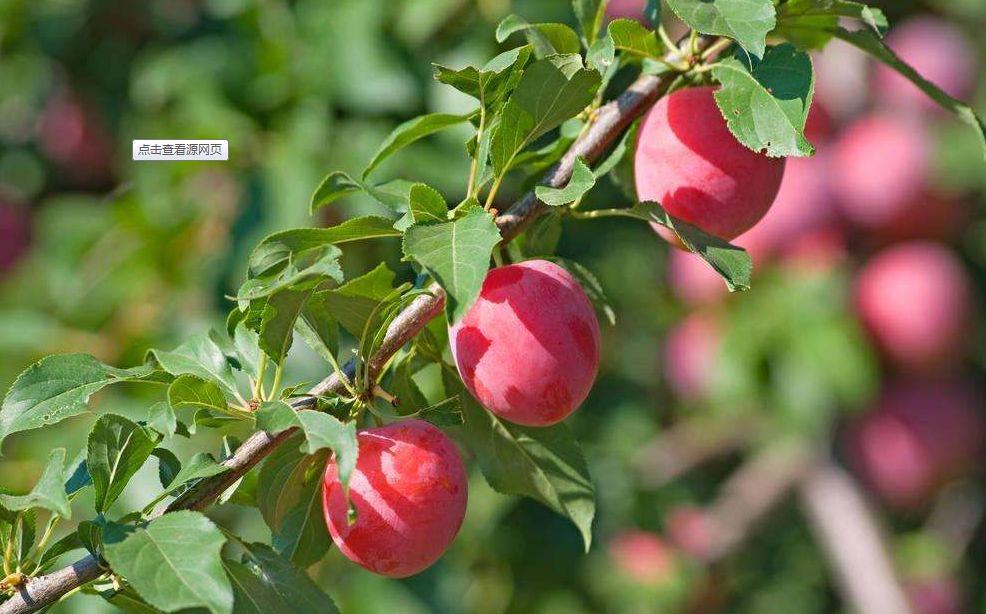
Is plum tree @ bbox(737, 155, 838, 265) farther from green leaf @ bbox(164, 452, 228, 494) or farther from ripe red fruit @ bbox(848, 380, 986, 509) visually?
green leaf @ bbox(164, 452, 228, 494)

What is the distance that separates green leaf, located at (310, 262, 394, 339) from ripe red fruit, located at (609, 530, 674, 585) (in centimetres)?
139

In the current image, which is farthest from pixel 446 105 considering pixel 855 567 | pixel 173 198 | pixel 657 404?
pixel 855 567

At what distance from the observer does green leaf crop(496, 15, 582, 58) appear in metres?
0.65

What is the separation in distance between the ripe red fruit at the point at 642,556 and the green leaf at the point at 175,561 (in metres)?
1.47

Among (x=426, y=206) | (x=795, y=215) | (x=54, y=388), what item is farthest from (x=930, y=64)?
(x=54, y=388)

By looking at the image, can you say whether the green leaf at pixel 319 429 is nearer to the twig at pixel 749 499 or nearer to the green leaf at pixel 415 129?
the green leaf at pixel 415 129

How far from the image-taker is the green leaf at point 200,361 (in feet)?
2.16

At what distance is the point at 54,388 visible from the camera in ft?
2.06

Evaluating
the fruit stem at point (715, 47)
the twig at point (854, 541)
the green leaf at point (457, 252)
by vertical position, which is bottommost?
the twig at point (854, 541)

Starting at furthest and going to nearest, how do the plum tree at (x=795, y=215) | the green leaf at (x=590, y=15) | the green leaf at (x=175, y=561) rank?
the plum tree at (x=795, y=215) < the green leaf at (x=590, y=15) < the green leaf at (x=175, y=561)

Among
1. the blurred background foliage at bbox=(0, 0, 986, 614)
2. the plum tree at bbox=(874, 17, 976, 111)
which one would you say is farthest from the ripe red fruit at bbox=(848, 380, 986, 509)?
the plum tree at bbox=(874, 17, 976, 111)

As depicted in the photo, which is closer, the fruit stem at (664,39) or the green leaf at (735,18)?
the green leaf at (735,18)

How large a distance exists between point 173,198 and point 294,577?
1.12m

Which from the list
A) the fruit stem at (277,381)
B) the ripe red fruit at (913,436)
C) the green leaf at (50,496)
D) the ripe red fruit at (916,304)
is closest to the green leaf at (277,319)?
the fruit stem at (277,381)
